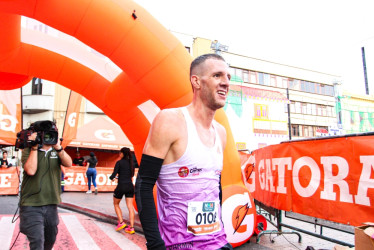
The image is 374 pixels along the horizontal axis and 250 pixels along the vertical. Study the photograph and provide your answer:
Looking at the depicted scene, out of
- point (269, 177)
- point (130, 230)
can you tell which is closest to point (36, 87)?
point (130, 230)

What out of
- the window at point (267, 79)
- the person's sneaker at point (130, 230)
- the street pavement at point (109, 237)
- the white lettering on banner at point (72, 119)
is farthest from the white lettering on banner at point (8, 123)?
the window at point (267, 79)

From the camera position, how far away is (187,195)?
1662mm

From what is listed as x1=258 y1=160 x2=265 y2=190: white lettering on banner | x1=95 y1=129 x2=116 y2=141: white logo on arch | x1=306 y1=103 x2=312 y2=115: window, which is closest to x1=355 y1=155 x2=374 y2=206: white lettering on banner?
x1=258 y1=160 x2=265 y2=190: white lettering on banner

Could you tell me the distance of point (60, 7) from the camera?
4.10 m

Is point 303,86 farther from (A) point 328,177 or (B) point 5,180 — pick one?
(A) point 328,177

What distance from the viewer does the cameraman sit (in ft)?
10.9

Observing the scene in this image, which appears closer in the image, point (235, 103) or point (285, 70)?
point (235, 103)

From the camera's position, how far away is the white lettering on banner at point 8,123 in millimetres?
10141

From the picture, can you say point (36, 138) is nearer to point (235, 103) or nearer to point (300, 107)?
point (235, 103)

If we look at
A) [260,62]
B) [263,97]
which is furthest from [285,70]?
[263,97]

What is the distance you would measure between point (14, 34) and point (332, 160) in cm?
523

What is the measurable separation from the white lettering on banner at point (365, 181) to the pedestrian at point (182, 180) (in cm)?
254

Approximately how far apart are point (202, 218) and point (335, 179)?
9.67ft

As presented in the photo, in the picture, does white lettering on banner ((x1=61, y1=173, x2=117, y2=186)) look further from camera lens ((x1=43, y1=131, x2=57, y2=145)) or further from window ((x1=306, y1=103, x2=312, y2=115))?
window ((x1=306, y1=103, x2=312, y2=115))
